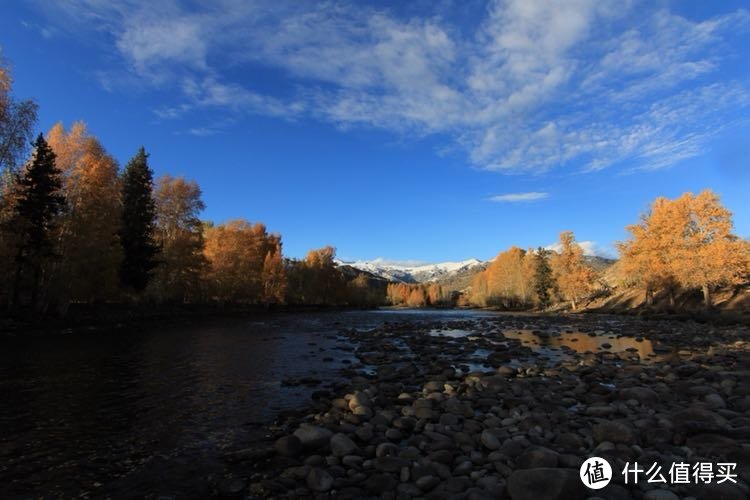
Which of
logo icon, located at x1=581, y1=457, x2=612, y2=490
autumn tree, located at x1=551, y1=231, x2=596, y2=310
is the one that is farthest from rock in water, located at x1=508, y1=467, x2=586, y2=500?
autumn tree, located at x1=551, y1=231, x2=596, y2=310

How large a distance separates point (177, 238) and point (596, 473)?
5246 cm

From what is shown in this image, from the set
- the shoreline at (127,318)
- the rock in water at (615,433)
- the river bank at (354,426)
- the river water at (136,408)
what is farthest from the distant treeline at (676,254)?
the rock in water at (615,433)

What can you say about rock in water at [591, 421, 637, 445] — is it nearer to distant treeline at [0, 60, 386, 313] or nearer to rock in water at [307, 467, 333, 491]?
rock in water at [307, 467, 333, 491]

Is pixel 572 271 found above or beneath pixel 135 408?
above

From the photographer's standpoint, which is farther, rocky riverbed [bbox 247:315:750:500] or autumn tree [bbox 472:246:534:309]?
autumn tree [bbox 472:246:534:309]

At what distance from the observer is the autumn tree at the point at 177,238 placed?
49.2 meters

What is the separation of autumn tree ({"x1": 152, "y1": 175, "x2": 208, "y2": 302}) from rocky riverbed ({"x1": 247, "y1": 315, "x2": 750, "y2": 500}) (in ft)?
134

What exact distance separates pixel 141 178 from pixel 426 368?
43.4m

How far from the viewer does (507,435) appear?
898 centimetres

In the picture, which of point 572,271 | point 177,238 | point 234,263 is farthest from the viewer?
point 572,271

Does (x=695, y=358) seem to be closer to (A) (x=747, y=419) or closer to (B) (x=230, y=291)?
(A) (x=747, y=419)

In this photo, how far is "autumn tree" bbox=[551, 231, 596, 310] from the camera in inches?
3265

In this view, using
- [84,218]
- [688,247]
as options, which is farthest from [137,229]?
[688,247]

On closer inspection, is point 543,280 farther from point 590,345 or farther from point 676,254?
point 590,345
